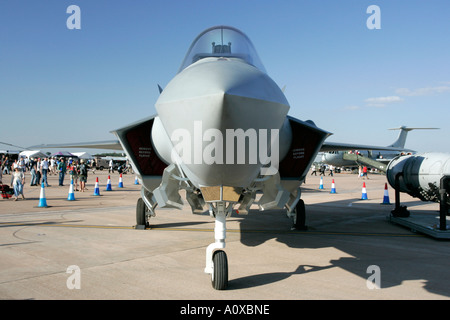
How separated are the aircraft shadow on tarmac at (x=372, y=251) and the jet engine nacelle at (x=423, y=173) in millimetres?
973

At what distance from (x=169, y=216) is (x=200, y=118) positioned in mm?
7054

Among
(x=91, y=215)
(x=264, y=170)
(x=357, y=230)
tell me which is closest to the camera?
(x=264, y=170)

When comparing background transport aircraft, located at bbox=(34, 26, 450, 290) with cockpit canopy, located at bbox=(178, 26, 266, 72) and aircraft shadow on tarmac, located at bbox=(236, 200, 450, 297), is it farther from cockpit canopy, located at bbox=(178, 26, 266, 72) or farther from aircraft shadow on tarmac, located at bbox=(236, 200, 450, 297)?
aircraft shadow on tarmac, located at bbox=(236, 200, 450, 297)

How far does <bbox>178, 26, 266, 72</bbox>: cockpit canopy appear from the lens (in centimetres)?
470

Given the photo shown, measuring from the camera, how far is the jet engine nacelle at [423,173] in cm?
716

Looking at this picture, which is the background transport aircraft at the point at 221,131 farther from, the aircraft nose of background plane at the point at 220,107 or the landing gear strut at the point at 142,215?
the landing gear strut at the point at 142,215

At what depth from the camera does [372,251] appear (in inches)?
223

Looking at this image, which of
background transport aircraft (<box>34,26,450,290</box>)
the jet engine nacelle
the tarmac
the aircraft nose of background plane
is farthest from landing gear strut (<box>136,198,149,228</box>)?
the jet engine nacelle

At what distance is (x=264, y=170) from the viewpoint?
415 centimetres

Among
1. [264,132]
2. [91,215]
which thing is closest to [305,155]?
[264,132]

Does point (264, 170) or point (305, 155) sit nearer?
point (264, 170)

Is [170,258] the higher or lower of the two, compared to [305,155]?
lower

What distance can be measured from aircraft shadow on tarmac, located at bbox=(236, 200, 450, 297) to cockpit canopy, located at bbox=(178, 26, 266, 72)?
2886mm
